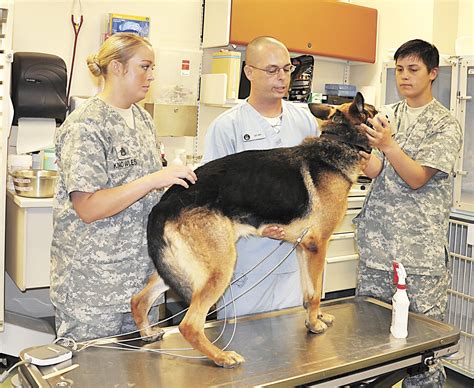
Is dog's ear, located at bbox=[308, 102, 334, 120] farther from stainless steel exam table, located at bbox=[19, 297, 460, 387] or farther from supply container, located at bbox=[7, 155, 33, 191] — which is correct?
supply container, located at bbox=[7, 155, 33, 191]

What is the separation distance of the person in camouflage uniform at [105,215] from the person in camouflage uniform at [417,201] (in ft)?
3.15

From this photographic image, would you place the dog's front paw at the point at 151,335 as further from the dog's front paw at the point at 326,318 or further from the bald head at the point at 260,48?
the bald head at the point at 260,48

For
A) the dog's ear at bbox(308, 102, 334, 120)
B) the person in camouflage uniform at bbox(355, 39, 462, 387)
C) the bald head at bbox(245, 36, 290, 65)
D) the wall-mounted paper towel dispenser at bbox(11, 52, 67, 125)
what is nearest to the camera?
the dog's ear at bbox(308, 102, 334, 120)

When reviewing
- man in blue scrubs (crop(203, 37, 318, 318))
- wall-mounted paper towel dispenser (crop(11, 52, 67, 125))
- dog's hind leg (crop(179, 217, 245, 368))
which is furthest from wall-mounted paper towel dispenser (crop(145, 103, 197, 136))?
dog's hind leg (crop(179, 217, 245, 368))

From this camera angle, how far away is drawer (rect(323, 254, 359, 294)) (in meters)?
3.94

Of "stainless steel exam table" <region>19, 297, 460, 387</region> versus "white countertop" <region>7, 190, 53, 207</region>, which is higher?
"white countertop" <region>7, 190, 53, 207</region>

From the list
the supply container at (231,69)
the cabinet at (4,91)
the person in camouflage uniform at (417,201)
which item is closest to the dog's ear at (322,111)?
the person in camouflage uniform at (417,201)

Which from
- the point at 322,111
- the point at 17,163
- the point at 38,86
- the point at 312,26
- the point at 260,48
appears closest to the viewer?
the point at 322,111

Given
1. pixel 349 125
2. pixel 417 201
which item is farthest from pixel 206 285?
pixel 417 201

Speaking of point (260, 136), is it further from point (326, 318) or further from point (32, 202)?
point (32, 202)

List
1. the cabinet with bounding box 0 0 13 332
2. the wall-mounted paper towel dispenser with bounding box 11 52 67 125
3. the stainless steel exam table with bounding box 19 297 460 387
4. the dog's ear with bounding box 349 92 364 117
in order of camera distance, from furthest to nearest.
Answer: the wall-mounted paper towel dispenser with bounding box 11 52 67 125 → the cabinet with bounding box 0 0 13 332 → the dog's ear with bounding box 349 92 364 117 → the stainless steel exam table with bounding box 19 297 460 387

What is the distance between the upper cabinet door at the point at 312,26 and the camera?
3.78m

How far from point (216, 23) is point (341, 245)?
171cm

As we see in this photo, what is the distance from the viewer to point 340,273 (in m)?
4.01
